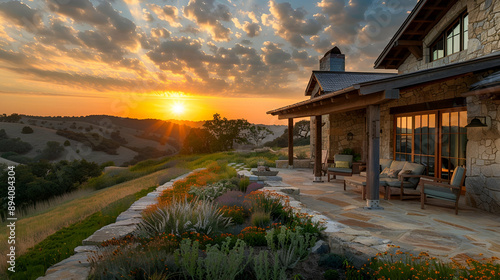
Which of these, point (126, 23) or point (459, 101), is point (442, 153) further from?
point (126, 23)

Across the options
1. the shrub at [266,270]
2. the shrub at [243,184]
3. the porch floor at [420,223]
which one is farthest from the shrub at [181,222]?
the shrub at [243,184]

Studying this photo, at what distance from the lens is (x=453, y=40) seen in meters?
7.55

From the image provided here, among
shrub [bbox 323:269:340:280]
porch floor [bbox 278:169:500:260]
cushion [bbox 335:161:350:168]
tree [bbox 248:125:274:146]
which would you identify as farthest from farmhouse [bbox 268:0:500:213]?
tree [bbox 248:125:274:146]

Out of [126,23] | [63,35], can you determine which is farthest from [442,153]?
[63,35]

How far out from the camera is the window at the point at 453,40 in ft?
23.3

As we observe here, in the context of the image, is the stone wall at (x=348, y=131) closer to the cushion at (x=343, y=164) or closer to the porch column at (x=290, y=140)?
the porch column at (x=290, y=140)

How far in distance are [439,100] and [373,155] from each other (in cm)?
319

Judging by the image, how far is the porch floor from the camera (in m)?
3.56

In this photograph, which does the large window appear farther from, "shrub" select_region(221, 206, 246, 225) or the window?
"shrub" select_region(221, 206, 246, 225)

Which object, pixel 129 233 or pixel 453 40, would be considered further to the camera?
pixel 453 40

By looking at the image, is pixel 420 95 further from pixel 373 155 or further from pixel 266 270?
pixel 266 270

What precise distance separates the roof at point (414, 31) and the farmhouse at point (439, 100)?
0.03 meters

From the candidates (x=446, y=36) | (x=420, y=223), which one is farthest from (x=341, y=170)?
(x=446, y=36)

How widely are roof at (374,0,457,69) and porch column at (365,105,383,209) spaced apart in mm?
4414
